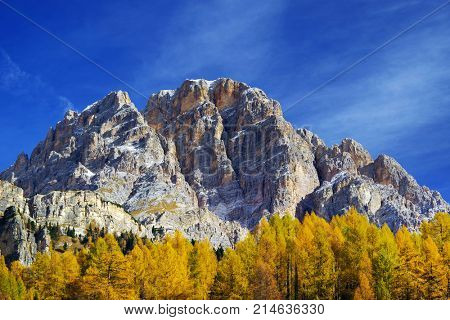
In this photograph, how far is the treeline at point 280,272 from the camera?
69375 mm

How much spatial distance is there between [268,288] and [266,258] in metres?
8.39

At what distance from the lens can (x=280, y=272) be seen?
252 feet

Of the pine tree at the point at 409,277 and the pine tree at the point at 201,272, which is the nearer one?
the pine tree at the point at 409,277

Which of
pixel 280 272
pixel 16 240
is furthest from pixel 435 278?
pixel 16 240

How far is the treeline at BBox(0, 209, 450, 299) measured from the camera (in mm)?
69375

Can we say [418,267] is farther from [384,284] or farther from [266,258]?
[266,258]

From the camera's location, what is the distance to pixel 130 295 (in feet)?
219

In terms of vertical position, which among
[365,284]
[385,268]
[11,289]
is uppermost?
[385,268]

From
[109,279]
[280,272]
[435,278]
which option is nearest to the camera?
[109,279]

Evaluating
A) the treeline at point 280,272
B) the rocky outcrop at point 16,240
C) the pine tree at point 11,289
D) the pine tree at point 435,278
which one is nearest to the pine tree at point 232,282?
the treeline at point 280,272

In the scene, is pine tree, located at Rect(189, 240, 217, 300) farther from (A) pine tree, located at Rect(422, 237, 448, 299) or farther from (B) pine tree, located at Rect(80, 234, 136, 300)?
(A) pine tree, located at Rect(422, 237, 448, 299)

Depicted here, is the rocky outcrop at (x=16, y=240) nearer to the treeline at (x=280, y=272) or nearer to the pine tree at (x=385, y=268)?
the treeline at (x=280, y=272)

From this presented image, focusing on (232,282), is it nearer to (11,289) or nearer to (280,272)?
(280,272)
